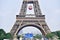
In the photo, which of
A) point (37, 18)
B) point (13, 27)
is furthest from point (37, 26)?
point (13, 27)

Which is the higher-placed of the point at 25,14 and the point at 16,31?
the point at 25,14

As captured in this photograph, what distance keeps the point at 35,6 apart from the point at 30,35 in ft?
25.5

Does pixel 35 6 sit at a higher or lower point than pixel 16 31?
higher

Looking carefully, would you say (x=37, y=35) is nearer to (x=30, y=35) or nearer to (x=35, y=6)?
(x=30, y=35)

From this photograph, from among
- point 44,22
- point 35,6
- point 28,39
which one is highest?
point 35,6

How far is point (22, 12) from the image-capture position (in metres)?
65.1

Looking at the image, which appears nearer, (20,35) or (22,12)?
(22,12)

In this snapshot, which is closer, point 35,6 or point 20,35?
point 35,6

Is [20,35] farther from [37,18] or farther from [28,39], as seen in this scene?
[37,18]

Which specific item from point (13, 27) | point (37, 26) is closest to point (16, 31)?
point (13, 27)

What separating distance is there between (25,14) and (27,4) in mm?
2736

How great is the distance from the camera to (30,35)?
6731cm

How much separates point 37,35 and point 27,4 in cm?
874

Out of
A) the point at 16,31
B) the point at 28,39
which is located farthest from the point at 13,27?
the point at 28,39
